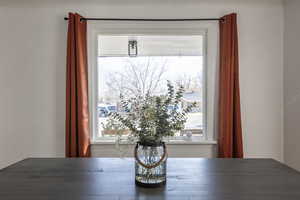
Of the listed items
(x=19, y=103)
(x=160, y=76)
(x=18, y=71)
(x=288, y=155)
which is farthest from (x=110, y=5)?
(x=288, y=155)

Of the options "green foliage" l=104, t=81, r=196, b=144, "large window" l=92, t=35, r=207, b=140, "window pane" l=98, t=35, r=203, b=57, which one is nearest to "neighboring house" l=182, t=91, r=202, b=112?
"large window" l=92, t=35, r=207, b=140

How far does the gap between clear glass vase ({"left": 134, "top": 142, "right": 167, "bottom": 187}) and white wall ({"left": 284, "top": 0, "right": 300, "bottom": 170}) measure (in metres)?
1.92

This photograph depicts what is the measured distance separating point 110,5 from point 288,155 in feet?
8.87

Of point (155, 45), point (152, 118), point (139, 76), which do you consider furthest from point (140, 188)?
point (155, 45)

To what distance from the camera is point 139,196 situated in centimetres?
104

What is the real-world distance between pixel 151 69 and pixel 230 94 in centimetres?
98

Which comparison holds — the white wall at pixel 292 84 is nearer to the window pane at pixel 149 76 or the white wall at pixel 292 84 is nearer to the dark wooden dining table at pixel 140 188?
the window pane at pixel 149 76

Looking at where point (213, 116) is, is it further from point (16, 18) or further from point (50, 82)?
point (16, 18)

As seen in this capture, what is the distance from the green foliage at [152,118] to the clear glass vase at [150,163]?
37mm

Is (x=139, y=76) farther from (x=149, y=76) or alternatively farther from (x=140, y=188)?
(x=140, y=188)

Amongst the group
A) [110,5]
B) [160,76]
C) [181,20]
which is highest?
[110,5]

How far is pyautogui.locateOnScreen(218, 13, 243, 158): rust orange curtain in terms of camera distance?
2477 millimetres

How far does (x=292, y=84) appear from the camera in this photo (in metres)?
2.46

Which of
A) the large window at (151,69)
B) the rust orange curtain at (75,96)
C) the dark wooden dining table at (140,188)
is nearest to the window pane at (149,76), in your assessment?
the large window at (151,69)
